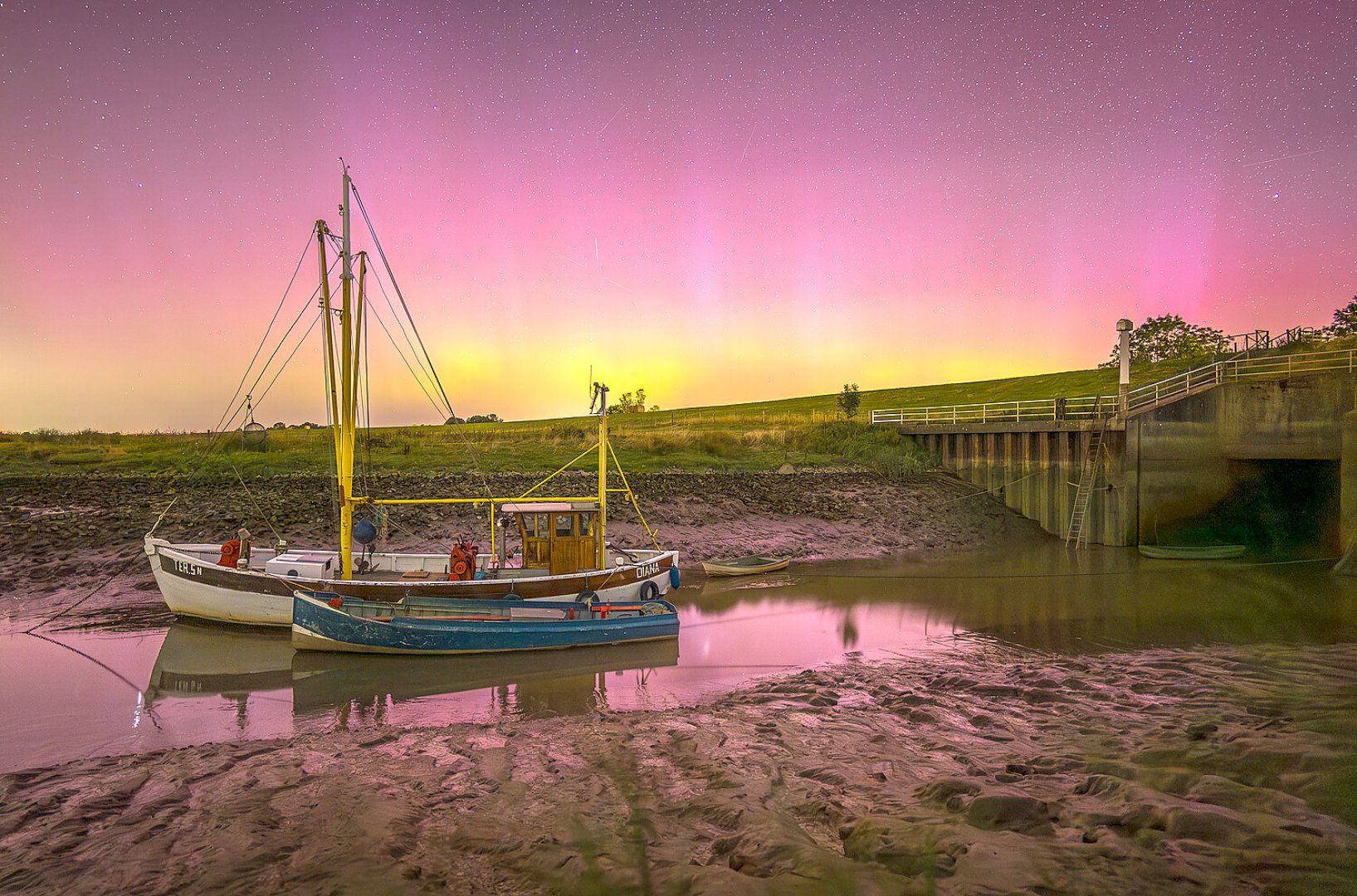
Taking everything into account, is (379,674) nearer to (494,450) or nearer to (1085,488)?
(1085,488)

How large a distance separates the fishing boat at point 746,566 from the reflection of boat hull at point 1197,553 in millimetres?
14914

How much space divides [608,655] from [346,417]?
9185 millimetres

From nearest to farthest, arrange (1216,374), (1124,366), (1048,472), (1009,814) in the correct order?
(1009,814)
(1216,374)
(1124,366)
(1048,472)

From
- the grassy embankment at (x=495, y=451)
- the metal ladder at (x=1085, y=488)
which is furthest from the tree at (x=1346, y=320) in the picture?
the metal ladder at (x=1085, y=488)

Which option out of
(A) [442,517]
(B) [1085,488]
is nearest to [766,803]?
(A) [442,517]

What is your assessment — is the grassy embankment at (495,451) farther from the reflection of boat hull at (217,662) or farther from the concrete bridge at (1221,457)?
the reflection of boat hull at (217,662)

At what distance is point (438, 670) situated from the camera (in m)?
15.5

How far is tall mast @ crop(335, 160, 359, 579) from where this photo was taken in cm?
1866

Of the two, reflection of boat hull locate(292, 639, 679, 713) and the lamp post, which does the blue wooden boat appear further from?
the lamp post

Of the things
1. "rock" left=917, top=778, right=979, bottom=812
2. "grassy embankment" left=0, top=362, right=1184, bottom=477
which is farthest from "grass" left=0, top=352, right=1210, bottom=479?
"rock" left=917, top=778, right=979, bottom=812

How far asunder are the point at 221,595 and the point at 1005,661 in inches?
739

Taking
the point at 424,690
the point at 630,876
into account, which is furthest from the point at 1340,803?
the point at 424,690

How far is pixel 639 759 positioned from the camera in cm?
972

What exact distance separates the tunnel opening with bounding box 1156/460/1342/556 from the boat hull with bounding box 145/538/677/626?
27.3 meters
